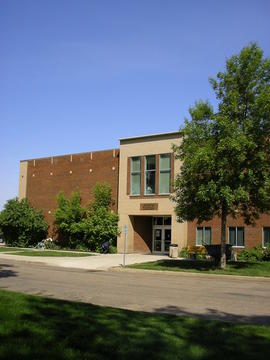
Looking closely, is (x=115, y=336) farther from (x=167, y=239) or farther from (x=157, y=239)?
(x=157, y=239)

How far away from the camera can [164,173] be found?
33938 mm

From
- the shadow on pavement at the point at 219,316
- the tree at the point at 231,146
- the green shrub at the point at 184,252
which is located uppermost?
the tree at the point at 231,146

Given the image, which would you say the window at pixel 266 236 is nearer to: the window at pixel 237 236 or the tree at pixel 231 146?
the window at pixel 237 236

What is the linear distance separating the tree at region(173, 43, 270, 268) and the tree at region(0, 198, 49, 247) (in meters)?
21.3

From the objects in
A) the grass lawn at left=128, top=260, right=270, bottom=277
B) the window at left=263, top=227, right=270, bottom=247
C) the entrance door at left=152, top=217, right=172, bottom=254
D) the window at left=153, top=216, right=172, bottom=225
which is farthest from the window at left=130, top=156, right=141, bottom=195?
the grass lawn at left=128, top=260, right=270, bottom=277

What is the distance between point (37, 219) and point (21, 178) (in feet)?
22.4

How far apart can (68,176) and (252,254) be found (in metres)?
19.2

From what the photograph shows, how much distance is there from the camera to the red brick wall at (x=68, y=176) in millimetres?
38000

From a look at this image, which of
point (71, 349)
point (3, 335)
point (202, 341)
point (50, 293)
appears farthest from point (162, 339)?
point (50, 293)

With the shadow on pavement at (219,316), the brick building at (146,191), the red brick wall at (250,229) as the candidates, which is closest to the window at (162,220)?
the brick building at (146,191)

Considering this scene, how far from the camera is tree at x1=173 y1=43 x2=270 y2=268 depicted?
66.6ft

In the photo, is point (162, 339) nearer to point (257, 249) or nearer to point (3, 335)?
point (3, 335)

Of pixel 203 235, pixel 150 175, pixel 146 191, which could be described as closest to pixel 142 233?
pixel 146 191

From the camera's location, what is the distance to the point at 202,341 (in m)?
6.81
